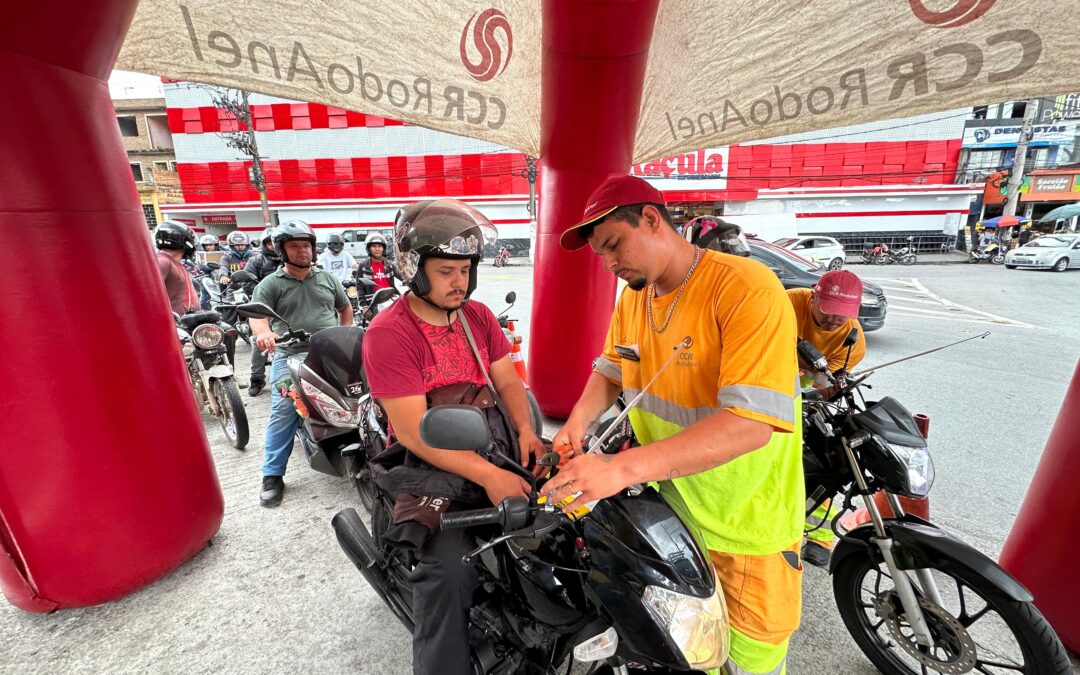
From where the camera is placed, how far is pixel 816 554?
8.86 feet

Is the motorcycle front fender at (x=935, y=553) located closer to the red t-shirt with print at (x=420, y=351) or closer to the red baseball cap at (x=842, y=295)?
the red baseball cap at (x=842, y=295)

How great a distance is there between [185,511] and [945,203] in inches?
1322

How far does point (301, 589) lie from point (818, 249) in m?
19.5

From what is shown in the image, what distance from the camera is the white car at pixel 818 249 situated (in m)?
16.9

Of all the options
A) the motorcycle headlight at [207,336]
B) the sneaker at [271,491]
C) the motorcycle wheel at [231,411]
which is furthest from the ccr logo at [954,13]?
the motorcycle headlight at [207,336]

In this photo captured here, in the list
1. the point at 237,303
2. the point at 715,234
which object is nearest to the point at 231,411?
the point at 237,303

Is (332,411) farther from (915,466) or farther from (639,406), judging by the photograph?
(915,466)

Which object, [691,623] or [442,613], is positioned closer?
[691,623]

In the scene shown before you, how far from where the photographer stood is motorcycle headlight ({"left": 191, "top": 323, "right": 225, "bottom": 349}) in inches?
167

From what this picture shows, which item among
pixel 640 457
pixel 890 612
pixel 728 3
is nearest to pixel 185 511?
pixel 640 457

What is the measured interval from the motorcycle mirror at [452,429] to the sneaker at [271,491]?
307 cm

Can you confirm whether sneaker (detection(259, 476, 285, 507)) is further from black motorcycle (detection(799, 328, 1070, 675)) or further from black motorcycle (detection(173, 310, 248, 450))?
black motorcycle (detection(799, 328, 1070, 675))

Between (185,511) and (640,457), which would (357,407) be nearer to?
(185,511)

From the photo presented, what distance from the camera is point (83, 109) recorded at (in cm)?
207
